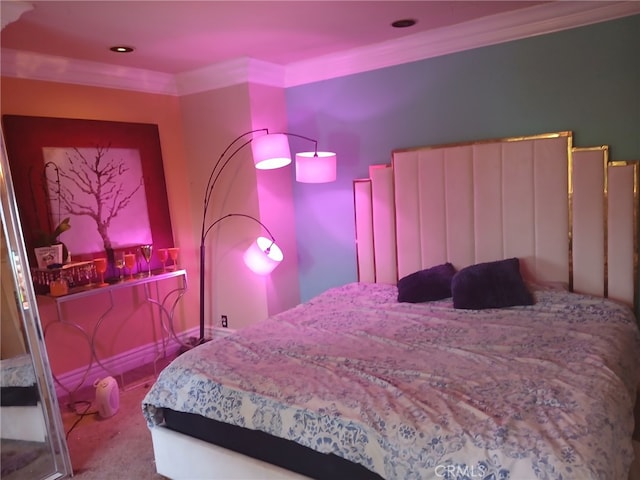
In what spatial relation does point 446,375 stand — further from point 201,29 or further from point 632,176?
point 201,29

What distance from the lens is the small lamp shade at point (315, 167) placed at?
3352mm

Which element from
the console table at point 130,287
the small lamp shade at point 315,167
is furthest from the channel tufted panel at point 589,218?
the console table at point 130,287

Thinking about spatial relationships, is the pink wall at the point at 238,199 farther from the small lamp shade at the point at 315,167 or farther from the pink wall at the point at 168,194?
the small lamp shade at the point at 315,167

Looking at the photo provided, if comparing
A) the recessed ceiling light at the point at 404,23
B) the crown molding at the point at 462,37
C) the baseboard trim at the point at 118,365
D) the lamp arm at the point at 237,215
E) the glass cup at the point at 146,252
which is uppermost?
the recessed ceiling light at the point at 404,23

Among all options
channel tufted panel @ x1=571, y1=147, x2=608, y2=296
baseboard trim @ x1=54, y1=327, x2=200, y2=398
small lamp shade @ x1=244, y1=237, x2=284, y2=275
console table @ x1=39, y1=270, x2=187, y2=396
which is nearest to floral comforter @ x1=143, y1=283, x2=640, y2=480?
channel tufted panel @ x1=571, y1=147, x2=608, y2=296

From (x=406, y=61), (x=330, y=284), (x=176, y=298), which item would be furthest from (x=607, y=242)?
(x=176, y=298)

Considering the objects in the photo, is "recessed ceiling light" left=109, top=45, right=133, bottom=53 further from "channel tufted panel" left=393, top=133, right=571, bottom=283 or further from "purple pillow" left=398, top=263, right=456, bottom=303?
"purple pillow" left=398, top=263, right=456, bottom=303

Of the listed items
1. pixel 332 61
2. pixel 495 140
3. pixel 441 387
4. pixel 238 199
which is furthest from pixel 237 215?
pixel 441 387

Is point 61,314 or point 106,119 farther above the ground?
point 106,119

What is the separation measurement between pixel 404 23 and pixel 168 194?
7.73 ft

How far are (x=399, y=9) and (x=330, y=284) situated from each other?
218 cm

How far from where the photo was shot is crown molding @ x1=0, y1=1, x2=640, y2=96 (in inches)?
111

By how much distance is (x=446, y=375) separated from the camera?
1985 mm

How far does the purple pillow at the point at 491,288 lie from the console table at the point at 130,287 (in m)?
2.14
